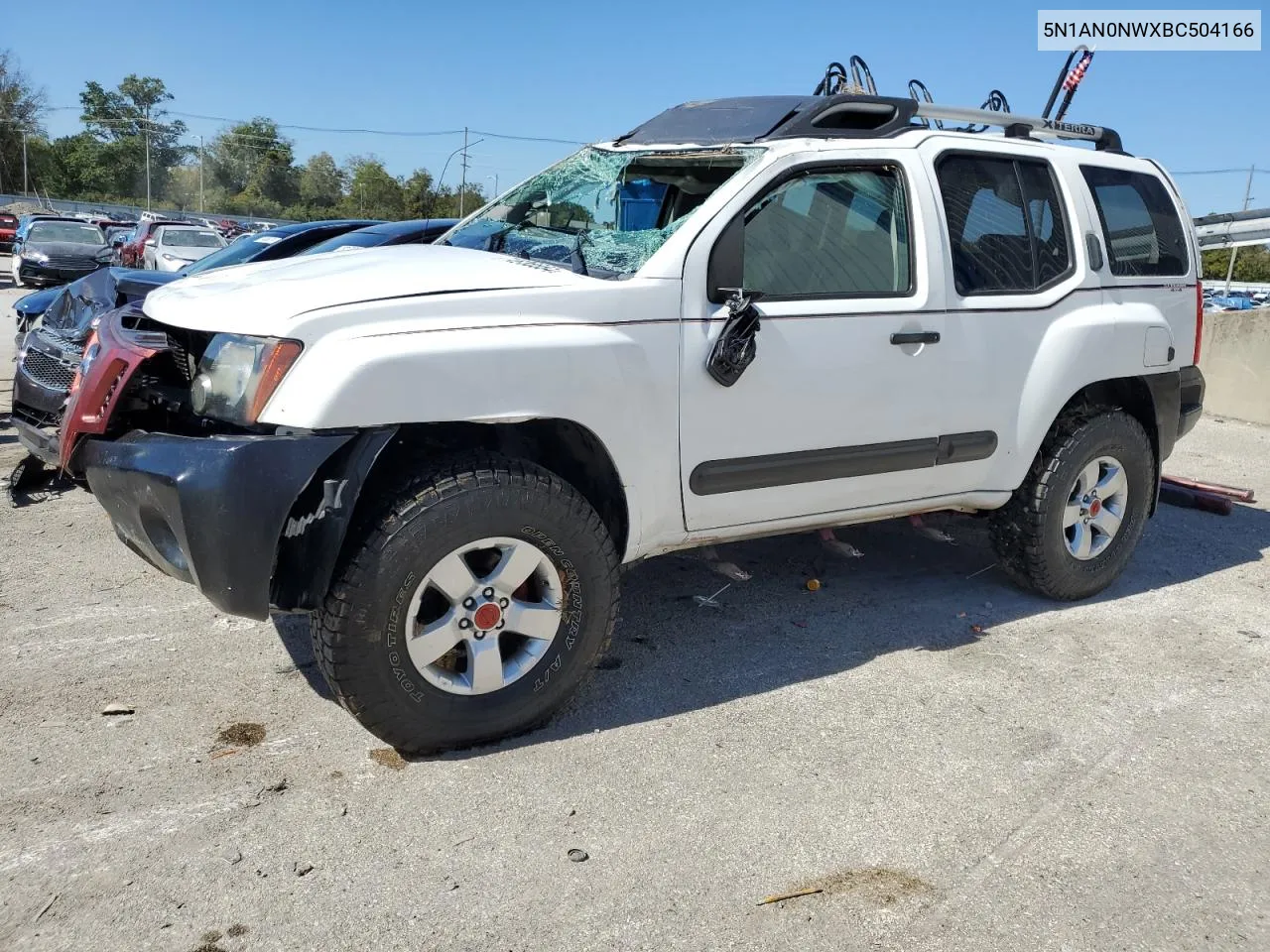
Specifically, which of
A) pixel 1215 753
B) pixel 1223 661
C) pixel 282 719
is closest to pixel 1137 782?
pixel 1215 753

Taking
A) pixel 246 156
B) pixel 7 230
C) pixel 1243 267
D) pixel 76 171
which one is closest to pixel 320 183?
pixel 246 156

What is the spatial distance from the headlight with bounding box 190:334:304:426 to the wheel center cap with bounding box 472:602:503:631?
33.3 inches

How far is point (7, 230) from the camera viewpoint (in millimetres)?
29594

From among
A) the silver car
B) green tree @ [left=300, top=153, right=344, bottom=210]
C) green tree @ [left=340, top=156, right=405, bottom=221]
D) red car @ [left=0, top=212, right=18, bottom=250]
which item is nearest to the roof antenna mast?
the silver car

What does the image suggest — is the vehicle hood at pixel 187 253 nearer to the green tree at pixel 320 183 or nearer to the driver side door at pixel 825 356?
the driver side door at pixel 825 356

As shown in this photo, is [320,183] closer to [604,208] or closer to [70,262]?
[70,262]

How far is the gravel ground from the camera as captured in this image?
2441 mm

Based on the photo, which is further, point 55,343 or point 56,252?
point 56,252

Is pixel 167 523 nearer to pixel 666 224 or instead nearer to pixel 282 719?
pixel 282 719

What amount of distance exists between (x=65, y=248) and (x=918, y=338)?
19.9 meters

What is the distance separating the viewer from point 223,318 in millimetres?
2998

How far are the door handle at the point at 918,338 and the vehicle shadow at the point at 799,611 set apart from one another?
122 centimetres

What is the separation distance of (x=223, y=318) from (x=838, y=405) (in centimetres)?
205

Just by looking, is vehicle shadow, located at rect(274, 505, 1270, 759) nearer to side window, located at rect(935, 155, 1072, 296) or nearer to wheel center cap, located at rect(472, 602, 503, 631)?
wheel center cap, located at rect(472, 602, 503, 631)
